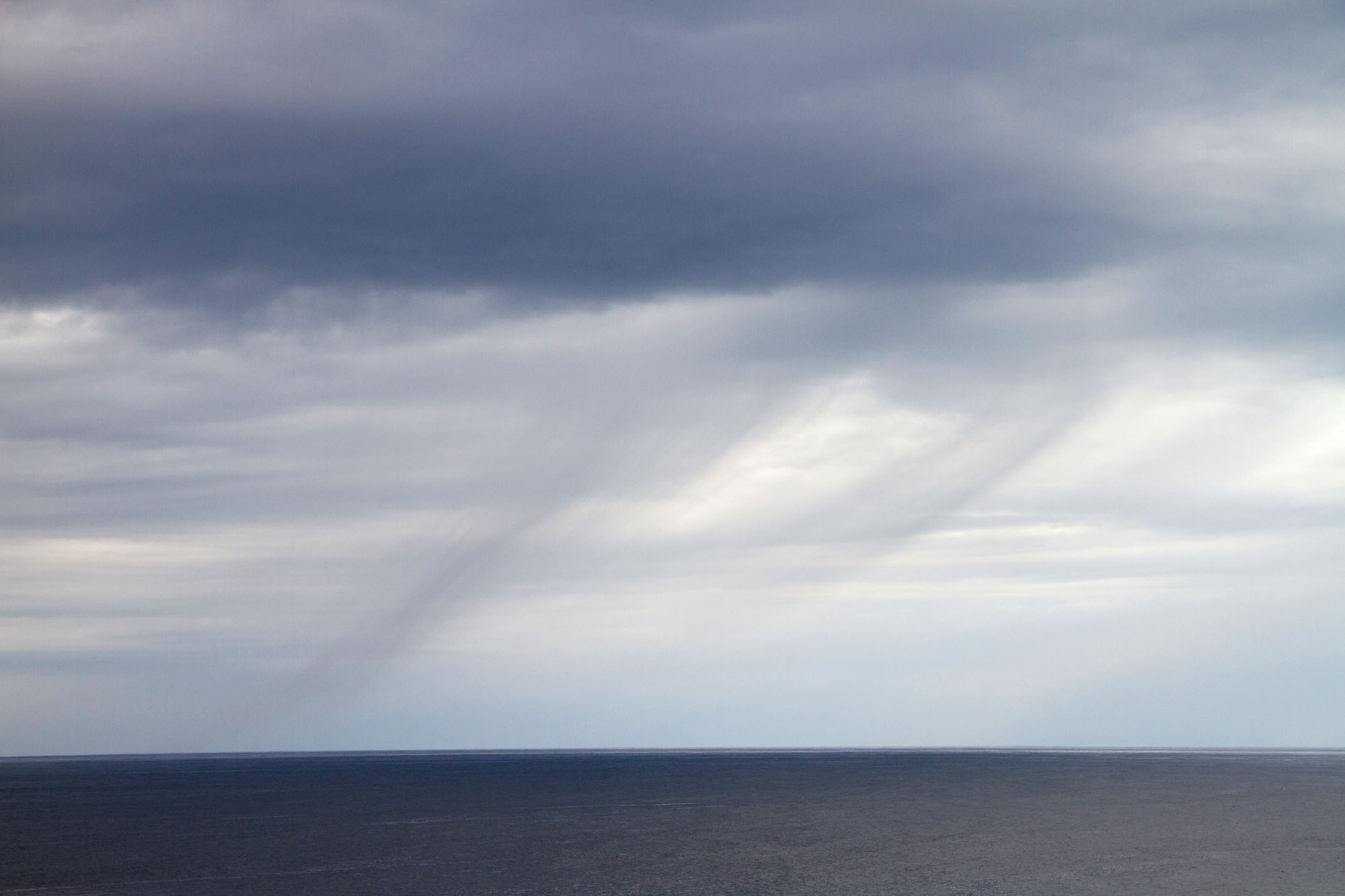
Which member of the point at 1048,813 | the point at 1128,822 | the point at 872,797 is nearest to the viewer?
the point at 1128,822

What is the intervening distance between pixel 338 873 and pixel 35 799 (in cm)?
8783

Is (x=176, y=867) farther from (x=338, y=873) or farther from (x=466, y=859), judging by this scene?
(x=466, y=859)

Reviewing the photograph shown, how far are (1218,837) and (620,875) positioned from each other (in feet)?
98.4

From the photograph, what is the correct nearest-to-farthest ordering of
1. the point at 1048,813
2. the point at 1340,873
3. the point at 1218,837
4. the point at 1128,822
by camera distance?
the point at 1340,873
the point at 1218,837
the point at 1128,822
the point at 1048,813

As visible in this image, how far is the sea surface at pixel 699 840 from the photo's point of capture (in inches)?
1716

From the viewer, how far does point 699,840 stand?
5969 centimetres

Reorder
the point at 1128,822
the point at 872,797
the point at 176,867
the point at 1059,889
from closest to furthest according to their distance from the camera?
the point at 1059,889 < the point at 176,867 < the point at 1128,822 < the point at 872,797

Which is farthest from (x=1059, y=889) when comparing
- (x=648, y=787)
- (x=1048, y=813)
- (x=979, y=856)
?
(x=648, y=787)

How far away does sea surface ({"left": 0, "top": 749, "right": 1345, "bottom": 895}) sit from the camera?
43594 millimetres

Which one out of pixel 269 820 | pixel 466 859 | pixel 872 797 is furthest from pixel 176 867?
pixel 872 797

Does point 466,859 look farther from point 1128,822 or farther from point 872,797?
point 872,797

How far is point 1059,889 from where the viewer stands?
41000 millimetres

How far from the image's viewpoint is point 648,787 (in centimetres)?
12381

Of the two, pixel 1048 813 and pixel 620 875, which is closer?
pixel 620 875
